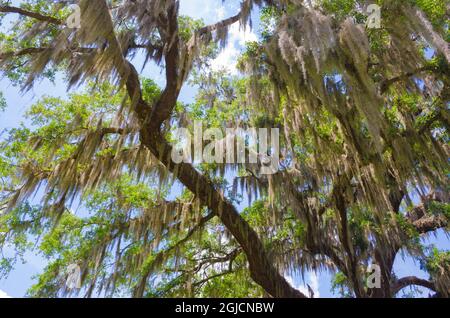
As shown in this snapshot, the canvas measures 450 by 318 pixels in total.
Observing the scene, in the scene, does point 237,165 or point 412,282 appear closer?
point 237,165

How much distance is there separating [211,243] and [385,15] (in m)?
5.50

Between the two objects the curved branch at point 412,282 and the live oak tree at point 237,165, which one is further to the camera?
the curved branch at point 412,282

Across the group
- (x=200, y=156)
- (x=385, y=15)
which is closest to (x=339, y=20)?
(x=385, y=15)

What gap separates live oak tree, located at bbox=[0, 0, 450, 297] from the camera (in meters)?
5.62

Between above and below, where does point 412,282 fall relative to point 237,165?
below

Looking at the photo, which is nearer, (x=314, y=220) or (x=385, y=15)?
(x=385, y=15)

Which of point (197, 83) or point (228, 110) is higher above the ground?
point (197, 83)

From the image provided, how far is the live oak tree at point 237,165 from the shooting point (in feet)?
18.4

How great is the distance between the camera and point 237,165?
23.8 ft

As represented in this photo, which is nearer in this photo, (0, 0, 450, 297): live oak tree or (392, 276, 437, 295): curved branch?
(0, 0, 450, 297): live oak tree

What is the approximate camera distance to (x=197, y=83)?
9633mm

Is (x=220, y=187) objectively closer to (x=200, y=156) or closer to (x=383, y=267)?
(x=200, y=156)
